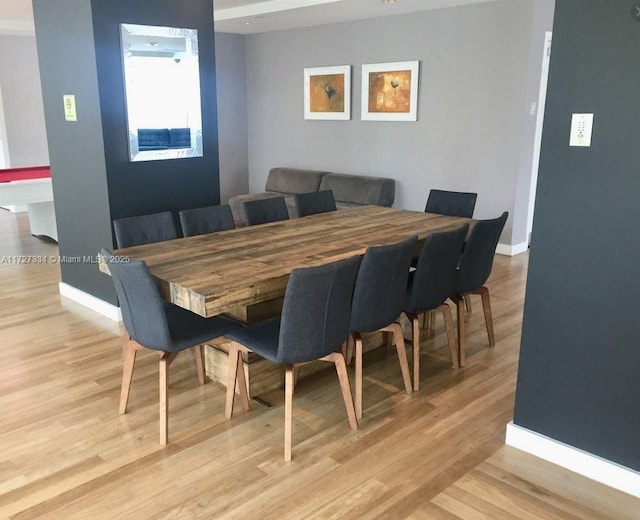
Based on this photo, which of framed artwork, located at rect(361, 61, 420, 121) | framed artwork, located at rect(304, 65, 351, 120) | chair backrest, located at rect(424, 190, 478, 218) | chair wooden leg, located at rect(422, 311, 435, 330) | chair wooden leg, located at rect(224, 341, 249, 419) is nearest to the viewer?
chair wooden leg, located at rect(224, 341, 249, 419)

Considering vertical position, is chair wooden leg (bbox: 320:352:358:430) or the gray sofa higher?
the gray sofa

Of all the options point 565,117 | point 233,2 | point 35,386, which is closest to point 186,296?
point 35,386

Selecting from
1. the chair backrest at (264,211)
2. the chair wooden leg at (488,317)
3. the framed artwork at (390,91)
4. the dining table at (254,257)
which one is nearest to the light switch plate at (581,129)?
the dining table at (254,257)

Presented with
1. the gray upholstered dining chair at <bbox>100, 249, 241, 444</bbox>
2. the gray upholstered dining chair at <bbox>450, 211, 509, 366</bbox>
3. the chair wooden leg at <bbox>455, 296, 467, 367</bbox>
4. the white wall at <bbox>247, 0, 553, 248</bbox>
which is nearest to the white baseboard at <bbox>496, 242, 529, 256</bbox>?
the white wall at <bbox>247, 0, 553, 248</bbox>

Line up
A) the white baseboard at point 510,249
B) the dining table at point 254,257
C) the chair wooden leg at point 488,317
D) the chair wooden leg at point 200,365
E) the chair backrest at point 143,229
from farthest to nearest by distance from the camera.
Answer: the white baseboard at point 510,249 → the chair wooden leg at point 488,317 → the chair backrest at point 143,229 → the chair wooden leg at point 200,365 → the dining table at point 254,257

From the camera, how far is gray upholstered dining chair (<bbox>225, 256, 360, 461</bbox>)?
2311mm

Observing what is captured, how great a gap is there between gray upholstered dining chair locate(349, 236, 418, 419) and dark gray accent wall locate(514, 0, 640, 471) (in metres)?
0.62

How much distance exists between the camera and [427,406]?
296 centimetres

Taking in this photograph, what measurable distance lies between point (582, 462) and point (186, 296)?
1805mm

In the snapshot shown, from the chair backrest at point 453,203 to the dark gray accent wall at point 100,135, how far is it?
175 centimetres

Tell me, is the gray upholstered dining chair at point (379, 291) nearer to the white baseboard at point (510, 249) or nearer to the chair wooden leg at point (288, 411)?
the chair wooden leg at point (288, 411)

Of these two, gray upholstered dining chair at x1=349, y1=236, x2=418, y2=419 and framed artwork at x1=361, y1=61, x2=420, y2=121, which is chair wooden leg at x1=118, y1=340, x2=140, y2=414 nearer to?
gray upholstered dining chair at x1=349, y1=236, x2=418, y2=419

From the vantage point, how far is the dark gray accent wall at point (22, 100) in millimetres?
7957

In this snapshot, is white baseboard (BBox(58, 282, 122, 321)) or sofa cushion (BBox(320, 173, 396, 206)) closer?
white baseboard (BBox(58, 282, 122, 321))
